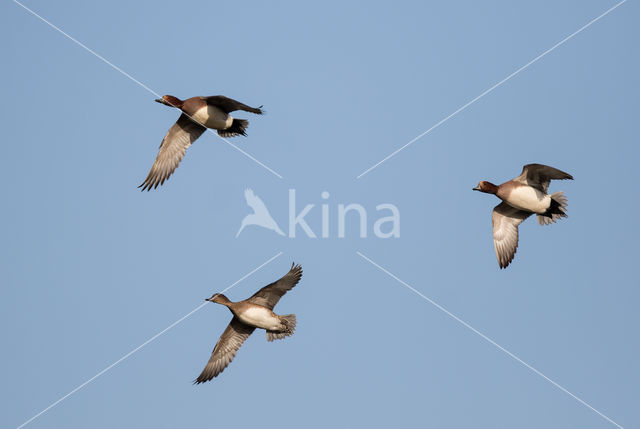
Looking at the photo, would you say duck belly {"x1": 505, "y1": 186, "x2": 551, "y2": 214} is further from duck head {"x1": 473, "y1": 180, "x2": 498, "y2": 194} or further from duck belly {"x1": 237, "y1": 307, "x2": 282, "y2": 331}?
duck belly {"x1": 237, "y1": 307, "x2": 282, "y2": 331}

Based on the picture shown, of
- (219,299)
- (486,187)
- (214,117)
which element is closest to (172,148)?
(214,117)

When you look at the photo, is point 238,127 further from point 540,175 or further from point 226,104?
point 540,175

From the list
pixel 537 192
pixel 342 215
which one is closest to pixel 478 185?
pixel 537 192

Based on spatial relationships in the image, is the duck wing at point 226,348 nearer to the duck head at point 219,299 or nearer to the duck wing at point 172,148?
the duck head at point 219,299

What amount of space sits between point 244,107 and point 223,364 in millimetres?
5170

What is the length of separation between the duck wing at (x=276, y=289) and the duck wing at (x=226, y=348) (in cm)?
66

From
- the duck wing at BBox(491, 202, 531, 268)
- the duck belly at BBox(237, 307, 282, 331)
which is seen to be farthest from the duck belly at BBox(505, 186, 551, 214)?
the duck belly at BBox(237, 307, 282, 331)

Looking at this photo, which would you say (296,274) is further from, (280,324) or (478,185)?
(478,185)

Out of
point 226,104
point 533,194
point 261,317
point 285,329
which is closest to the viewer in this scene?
point 261,317

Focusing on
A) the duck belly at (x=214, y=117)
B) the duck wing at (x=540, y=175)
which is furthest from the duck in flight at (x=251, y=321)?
the duck wing at (x=540, y=175)

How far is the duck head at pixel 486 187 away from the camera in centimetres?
1923

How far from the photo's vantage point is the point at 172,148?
20312mm

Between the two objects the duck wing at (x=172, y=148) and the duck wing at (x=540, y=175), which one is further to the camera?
the duck wing at (x=172, y=148)

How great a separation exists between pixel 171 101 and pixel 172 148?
1435mm
